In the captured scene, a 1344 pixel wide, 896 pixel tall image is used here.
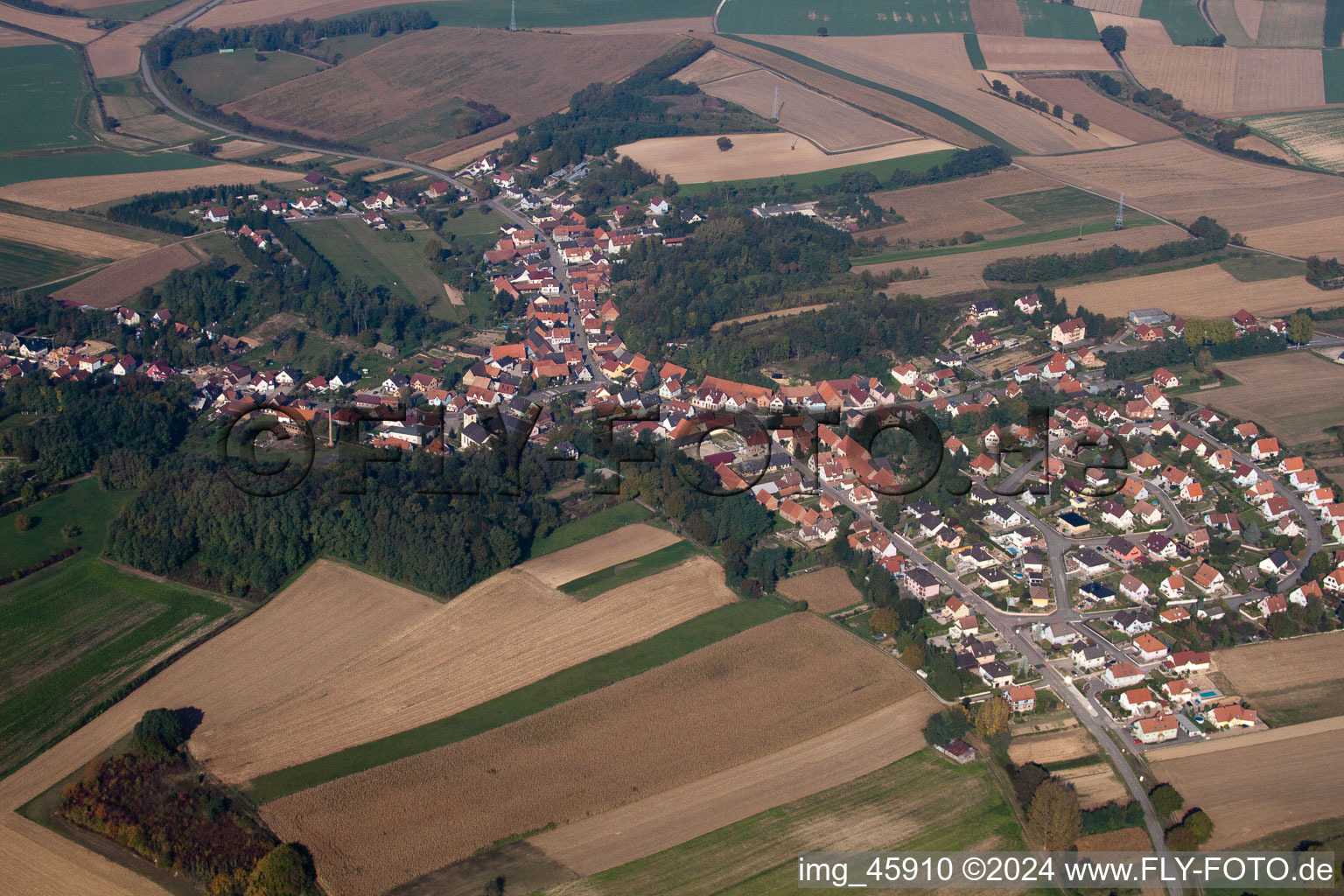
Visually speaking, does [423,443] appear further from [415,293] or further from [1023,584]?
[1023,584]

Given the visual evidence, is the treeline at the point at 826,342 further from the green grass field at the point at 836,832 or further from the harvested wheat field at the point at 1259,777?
the green grass field at the point at 836,832

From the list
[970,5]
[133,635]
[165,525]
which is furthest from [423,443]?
[970,5]

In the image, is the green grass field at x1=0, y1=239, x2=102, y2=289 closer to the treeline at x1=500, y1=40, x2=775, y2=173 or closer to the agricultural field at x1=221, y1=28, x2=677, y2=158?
the agricultural field at x1=221, y1=28, x2=677, y2=158

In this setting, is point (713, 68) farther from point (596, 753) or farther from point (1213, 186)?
point (596, 753)

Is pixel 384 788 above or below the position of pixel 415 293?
below

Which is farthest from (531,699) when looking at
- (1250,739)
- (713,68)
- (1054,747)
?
→ (713,68)

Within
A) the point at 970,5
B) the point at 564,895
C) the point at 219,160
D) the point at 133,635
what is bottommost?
the point at 564,895

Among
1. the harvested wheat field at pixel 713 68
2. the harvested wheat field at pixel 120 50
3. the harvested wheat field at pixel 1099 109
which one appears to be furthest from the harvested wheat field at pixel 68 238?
the harvested wheat field at pixel 1099 109

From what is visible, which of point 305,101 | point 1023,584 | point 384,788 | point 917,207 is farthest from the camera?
point 305,101
